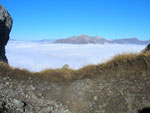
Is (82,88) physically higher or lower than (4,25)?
lower

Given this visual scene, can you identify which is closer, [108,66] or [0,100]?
[0,100]

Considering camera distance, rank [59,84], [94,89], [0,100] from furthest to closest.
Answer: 1. [59,84]
2. [94,89]
3. [0,100]

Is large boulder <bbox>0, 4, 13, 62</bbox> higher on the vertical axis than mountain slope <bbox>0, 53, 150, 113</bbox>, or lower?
higher

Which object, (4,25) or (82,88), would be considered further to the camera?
(4,25)

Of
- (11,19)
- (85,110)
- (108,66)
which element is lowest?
(85,110)

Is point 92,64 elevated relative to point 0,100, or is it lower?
elevated

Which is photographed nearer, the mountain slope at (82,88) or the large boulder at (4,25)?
the mountain slope at (82,88)

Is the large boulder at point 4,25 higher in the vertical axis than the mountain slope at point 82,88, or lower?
higher

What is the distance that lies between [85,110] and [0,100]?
4972 millimetres

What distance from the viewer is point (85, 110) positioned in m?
9.45

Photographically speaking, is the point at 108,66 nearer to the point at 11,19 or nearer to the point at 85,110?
the point at 85,110

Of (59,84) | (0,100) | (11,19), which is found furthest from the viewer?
(11,19)

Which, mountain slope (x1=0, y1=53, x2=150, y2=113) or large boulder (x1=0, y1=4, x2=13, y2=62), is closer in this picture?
mountain slope (x1=0, y1=53, x2=150, y2=113)

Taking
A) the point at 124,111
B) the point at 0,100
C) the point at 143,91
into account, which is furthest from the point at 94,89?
the point at 0,100
